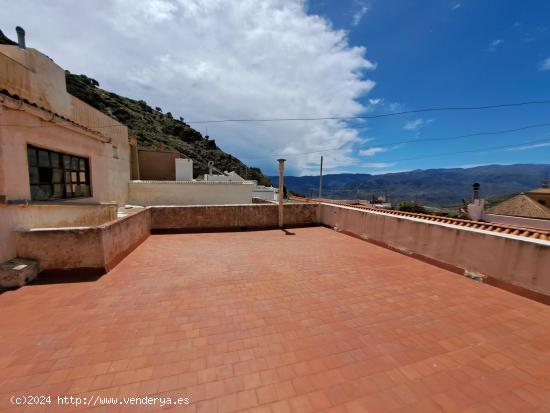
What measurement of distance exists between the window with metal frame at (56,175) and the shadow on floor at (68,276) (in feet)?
8.30

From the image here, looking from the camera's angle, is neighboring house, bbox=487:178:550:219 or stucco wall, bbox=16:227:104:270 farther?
neighboring house, bbox=487:178:550:219

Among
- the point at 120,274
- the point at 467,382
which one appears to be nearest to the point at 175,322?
the point at 120,274

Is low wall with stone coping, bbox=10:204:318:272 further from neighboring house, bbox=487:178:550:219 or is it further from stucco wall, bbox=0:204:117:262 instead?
neighboring house, bbox=487:178:550:219

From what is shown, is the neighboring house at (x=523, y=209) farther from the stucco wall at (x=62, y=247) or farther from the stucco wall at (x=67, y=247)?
the stucco wall at (x=62, y=247)

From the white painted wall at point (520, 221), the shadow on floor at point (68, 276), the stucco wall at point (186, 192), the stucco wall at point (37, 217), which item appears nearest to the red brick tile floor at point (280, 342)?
the shadow on floor at point (68, 276)

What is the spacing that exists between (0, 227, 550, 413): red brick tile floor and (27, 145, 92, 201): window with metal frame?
332 centimetres

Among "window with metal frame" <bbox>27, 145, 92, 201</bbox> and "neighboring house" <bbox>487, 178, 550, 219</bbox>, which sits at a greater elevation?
"window with metal frame" <bbox>27, 145, 92, 201</bbox>

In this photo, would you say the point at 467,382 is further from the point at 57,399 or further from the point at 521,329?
the point at 57,399

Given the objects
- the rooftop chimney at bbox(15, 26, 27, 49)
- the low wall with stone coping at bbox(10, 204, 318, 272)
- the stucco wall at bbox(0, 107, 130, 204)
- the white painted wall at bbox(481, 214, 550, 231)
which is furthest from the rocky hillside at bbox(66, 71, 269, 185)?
the white painted wall at bbox(481, 214, 550, 231)

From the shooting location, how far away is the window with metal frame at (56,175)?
589 centimetres

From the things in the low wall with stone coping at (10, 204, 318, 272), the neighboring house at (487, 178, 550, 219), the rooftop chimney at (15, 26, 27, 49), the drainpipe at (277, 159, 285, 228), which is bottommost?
the neighboring house at (487, 178, 550, 219)

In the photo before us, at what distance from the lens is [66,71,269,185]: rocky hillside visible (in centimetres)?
4369

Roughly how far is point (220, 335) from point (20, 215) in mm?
4637

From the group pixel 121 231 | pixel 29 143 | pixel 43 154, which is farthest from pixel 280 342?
pixel 43 154
